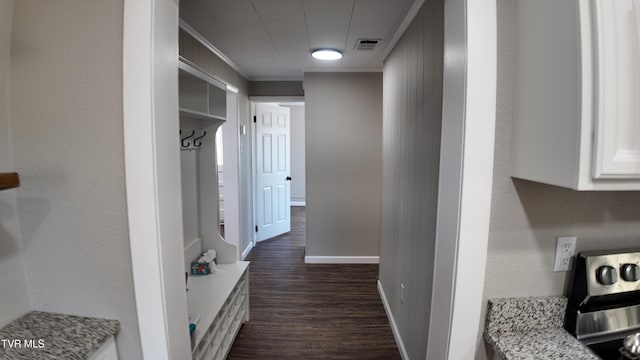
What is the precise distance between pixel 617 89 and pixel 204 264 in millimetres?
2477

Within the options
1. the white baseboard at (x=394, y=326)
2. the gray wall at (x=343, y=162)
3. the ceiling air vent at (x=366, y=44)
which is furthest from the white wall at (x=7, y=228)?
the gray wall at (x=343, y=162)

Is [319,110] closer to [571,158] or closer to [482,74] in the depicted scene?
[482,74]

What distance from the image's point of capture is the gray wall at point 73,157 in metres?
A: 0.95

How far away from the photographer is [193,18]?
7.29 feet

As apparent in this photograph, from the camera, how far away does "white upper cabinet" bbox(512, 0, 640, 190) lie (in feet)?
2.37

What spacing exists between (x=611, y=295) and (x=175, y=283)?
147cm

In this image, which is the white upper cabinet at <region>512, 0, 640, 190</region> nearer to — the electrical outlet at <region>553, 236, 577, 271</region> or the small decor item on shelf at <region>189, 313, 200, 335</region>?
the electrical outlet at <region>553, 236, 577, 271</region>

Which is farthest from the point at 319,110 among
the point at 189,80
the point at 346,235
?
the point at 189,80

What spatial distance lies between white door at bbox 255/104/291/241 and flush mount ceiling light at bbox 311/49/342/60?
1.66 m

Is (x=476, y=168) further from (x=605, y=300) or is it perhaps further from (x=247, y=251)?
(x=247, y=251)

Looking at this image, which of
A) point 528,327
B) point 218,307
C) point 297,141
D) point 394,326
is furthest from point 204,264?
point 297,141

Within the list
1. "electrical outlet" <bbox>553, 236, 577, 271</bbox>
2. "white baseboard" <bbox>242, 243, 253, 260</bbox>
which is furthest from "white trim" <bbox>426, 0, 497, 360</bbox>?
"white baseboard" <bbox>242, 243, 253, 260</bbox>

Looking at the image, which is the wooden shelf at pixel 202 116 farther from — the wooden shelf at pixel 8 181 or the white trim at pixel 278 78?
the white trim at pixel 278 78

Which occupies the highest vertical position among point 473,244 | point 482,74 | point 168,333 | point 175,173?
point 482,74
